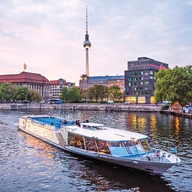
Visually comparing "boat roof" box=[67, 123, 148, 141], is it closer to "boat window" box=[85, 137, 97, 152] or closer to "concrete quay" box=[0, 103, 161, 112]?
"boat window" box=[85, 137, 97, 152]

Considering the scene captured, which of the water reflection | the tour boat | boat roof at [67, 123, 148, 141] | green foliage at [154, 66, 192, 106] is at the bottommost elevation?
the water reflection

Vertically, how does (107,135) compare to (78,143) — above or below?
above

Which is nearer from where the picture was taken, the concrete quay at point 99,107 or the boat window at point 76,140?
the boat window at point 76,140

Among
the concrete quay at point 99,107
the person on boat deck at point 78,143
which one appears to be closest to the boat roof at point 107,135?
the person on boat deck at point 78,143

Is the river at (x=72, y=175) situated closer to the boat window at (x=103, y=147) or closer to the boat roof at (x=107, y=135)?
the boat window at (x=103, y=147)

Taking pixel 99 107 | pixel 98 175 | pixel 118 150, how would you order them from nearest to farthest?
pixel 98 175, pixel 118 150, pixel 99 107

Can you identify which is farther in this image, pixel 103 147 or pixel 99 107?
pixel 99 107

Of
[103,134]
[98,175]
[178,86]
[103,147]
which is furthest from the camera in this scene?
[178,86]

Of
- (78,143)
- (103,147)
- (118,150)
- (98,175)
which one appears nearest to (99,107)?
(78,143)

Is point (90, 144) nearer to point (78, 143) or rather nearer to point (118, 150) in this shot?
point (78, 143)

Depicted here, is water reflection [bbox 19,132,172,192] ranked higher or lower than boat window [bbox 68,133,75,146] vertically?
lower

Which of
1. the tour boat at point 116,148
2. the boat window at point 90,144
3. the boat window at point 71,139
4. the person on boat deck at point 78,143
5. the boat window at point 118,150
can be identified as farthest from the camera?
the boat window at point 71,139

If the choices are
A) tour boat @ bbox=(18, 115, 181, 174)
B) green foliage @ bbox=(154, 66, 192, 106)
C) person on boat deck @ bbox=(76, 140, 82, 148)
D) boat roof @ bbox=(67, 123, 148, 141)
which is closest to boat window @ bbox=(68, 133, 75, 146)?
tour boat @ bbox=(18, 115, 181, 174)

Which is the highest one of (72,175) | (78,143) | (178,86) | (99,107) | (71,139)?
(178,86)
